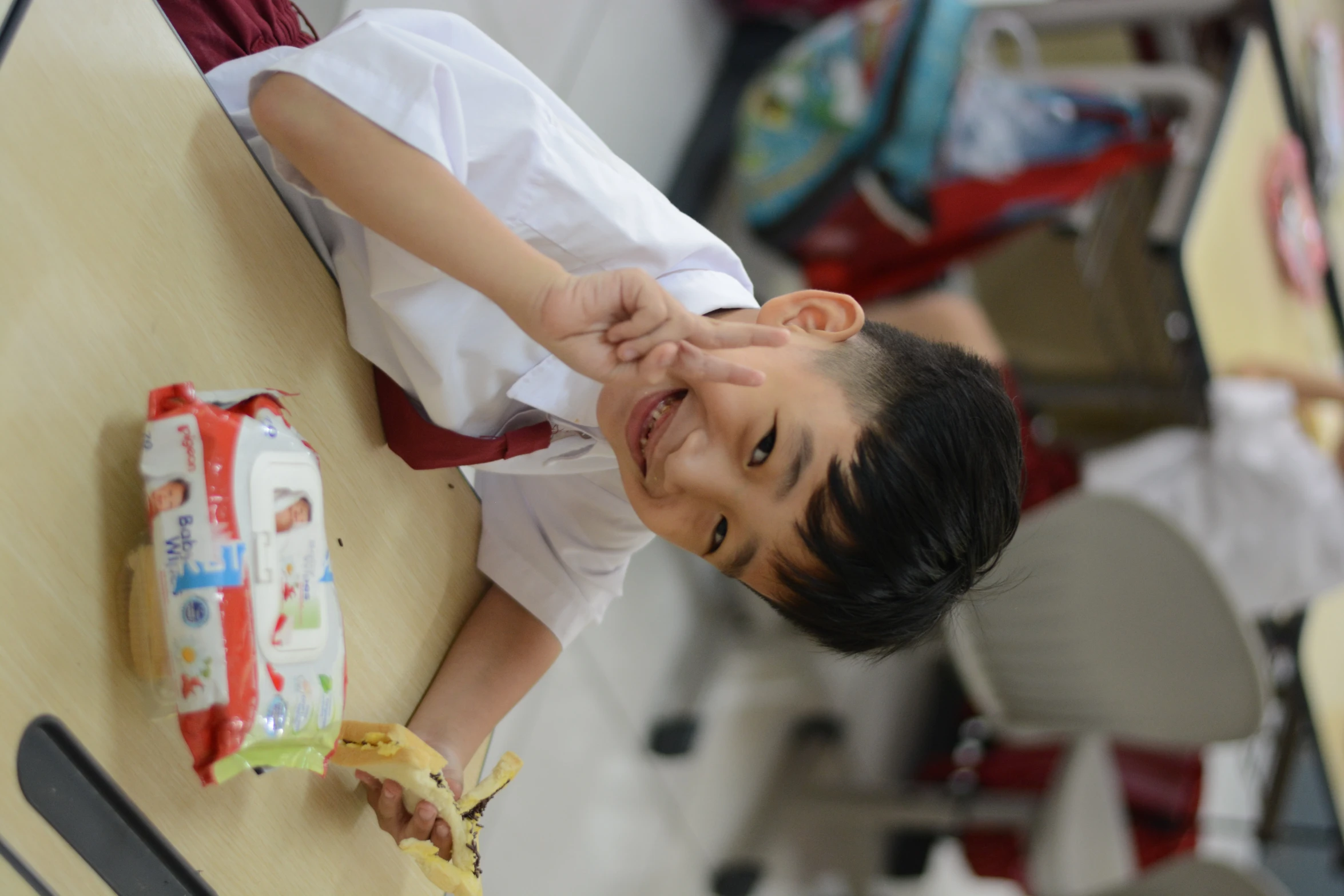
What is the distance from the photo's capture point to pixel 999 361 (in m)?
1.91

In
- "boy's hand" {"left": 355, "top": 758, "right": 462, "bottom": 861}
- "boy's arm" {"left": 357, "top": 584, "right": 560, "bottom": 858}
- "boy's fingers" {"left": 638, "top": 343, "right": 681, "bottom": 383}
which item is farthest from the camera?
"boy's arm" {"left": 357, "top": 584, "right": 560, "bottom": 858}

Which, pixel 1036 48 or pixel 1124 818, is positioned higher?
pixel 1036 48

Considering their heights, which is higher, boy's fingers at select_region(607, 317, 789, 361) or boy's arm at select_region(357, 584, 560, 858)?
boy's fingers at select_region(607, 317, 789, 361)

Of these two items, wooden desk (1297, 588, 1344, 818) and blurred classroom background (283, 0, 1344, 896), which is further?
wooden desk (1297, 588, 1344, 818)

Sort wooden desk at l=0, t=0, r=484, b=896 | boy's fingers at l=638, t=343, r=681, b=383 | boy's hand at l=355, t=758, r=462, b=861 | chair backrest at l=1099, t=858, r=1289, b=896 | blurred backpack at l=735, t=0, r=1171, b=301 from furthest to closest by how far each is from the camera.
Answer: blurred backpack at l=735, t=0, r=1171, b=301, chair backrest at l=1099, t=858, r=1289, b=896, boy's hand at l=355, t=758, r=462, b=861, boy's fingers at l=638, t=343, r=681, b=383, wooden desk at l=0, t=0, r=484, b=896

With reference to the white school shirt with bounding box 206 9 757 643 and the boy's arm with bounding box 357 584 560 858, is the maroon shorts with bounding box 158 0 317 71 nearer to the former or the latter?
the white school shirt with bounding box 206 9 757 643

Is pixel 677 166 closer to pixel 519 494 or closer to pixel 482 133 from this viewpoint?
pixel 519 494

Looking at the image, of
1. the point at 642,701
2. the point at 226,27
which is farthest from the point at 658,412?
the point at 642,701

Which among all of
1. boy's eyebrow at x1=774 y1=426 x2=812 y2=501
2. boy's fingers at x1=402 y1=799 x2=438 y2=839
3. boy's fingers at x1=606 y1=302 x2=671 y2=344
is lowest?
boy's fingers at x1=402 y1=799 x2=438 y2=839

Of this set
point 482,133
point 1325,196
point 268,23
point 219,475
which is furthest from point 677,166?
point 1325,196

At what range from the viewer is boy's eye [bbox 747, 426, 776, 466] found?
75cm

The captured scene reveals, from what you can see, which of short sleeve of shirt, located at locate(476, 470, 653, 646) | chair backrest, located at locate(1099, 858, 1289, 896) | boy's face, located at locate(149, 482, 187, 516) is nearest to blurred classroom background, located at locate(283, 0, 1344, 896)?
chair backrest, located at locate(1099, 858, 1289, 896)

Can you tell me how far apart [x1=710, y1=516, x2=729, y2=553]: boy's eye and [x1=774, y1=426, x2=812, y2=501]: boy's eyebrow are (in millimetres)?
58

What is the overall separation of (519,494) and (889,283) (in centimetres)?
118
